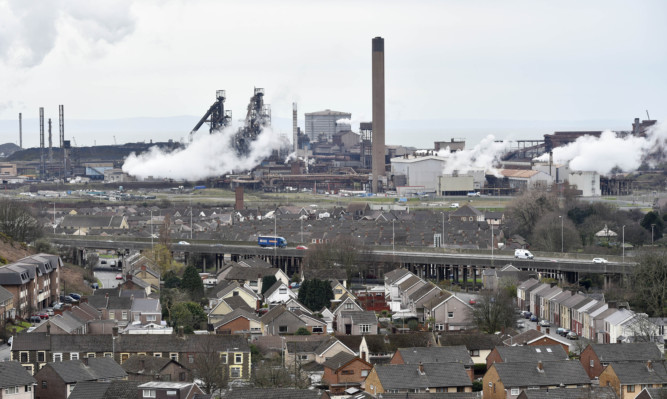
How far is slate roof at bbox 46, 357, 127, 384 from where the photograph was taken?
28844 millimetres

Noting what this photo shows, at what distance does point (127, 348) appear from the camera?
3372 cm

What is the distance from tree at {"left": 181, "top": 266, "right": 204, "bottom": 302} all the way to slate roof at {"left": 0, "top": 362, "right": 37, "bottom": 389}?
63.7 feet

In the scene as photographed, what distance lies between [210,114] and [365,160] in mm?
23477

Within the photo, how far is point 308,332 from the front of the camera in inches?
1539

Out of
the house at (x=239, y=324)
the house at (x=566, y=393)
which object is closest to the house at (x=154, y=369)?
the house at (x=239, y=324)

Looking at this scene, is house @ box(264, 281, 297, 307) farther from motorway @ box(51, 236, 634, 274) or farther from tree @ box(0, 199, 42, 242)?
tree @ box(0, 199, 42, 242)

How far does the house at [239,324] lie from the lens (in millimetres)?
39688

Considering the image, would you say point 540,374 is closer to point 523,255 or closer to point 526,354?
point 526,354

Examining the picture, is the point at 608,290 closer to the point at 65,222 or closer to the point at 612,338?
the point at 612,338

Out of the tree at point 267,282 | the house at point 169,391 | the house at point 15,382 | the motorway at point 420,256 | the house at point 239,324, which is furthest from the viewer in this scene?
the motorway at point 420,256

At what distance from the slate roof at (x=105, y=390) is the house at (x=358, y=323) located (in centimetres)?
1350

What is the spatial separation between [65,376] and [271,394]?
635 cm

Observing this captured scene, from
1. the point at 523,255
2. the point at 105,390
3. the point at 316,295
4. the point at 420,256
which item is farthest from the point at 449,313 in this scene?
the point at 105,390

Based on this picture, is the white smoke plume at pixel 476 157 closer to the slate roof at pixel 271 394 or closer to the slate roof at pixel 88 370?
the slate roof at pixel 88 370
